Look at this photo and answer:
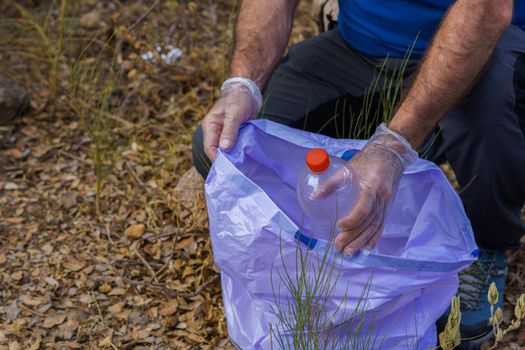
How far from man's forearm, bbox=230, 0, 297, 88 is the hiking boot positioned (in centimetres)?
78

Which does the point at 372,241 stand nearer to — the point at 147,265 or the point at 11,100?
the point at 147,265

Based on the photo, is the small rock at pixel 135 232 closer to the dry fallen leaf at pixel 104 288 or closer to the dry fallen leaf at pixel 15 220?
the dry fallen leaf at pixel 104 288

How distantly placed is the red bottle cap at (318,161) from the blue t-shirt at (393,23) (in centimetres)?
65

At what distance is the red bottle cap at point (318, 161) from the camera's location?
1.54 m

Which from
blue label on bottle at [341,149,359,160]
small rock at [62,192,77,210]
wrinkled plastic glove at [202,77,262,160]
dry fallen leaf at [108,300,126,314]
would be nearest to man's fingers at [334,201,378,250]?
blue label on bottle at [341,149,359,160]

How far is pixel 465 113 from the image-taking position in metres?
1.99

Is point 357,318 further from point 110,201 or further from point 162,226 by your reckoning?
point 110,201

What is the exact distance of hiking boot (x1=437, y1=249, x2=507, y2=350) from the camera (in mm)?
2043

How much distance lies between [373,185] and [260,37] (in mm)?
707

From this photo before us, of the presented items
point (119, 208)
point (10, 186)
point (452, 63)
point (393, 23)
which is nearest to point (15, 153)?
point (10, 186)

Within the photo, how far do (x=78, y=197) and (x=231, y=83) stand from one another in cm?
86

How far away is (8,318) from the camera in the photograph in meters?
2.12

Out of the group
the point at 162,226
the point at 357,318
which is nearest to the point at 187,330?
the point at 162,226

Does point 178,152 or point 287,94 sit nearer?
point 287,94
